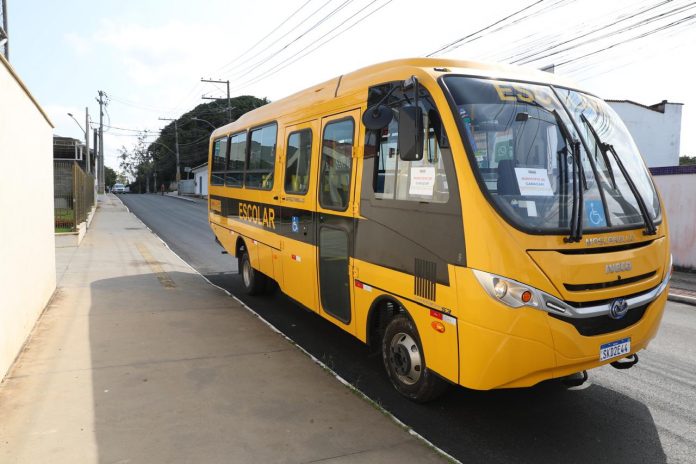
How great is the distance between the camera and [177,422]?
3.85m

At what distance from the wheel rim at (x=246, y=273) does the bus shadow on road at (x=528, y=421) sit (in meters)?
3.62

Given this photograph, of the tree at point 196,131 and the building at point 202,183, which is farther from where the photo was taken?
the tree at point 196,131

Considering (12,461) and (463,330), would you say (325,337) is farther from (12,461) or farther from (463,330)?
(12,461)

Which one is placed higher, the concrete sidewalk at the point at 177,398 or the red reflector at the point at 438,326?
the red reflector at the point at 438,326

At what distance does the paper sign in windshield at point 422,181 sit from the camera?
3969 mm

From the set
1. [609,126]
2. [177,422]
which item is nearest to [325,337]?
[177,422]

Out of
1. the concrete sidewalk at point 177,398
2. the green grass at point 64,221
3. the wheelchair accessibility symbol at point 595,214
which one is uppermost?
the wheelchair accessibility symbol at point 595,214

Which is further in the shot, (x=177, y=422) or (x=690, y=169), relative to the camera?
(x=690, y=169)

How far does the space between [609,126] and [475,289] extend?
2092 millimetres

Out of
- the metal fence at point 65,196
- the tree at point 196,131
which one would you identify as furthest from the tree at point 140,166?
the metal fence at point 65,196

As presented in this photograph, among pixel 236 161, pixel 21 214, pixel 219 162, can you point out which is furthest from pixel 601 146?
pixel 219 162

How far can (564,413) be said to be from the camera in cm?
429

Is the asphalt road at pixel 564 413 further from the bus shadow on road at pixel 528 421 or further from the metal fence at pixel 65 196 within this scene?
the metal fence at pixel 65 196

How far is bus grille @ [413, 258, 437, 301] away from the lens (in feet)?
12.7
